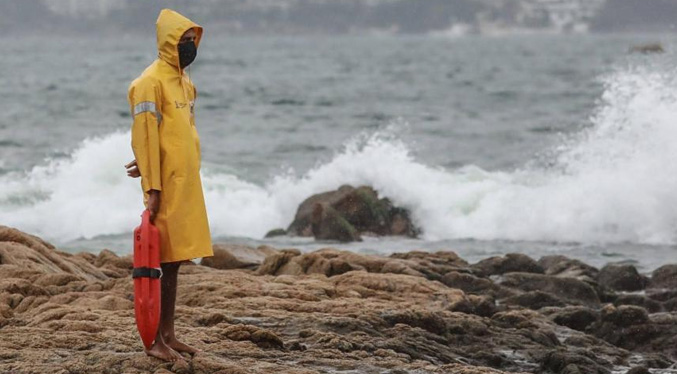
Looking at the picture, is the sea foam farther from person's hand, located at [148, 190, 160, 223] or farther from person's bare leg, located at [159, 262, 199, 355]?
person's hand, located at [148, 190, 160, 223]

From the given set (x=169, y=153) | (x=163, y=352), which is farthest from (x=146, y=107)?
(x=163, y=352)

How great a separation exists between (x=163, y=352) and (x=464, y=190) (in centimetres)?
1406

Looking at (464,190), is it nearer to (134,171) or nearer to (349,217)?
(349,217)

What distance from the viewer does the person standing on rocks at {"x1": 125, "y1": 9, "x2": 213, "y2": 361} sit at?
661 cm

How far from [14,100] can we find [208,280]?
28.9 m

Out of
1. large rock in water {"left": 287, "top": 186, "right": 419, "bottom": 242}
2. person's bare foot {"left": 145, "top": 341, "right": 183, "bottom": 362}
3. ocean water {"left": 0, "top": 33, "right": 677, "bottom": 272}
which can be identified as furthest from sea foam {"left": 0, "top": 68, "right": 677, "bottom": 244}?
person's bare foot {"left": 145, "top": 341, "right": 183, "bottom": 362}

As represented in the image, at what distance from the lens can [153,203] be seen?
6.61 metres

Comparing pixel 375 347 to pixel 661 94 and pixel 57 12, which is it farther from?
pixel 57 12

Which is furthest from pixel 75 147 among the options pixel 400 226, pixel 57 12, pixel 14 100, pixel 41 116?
pixel 57 12

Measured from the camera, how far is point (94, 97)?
3884 centimetres

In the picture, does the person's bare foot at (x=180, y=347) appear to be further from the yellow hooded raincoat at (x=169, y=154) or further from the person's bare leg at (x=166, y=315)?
the yellow hooded raincoat at (x=169, y=154)

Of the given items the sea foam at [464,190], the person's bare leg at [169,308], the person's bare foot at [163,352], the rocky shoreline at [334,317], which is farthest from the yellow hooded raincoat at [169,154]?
the sea foam at [464,190]

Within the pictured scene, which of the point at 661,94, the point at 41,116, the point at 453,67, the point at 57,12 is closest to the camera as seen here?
the point at 661,94

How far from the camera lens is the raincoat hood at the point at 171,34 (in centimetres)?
673
